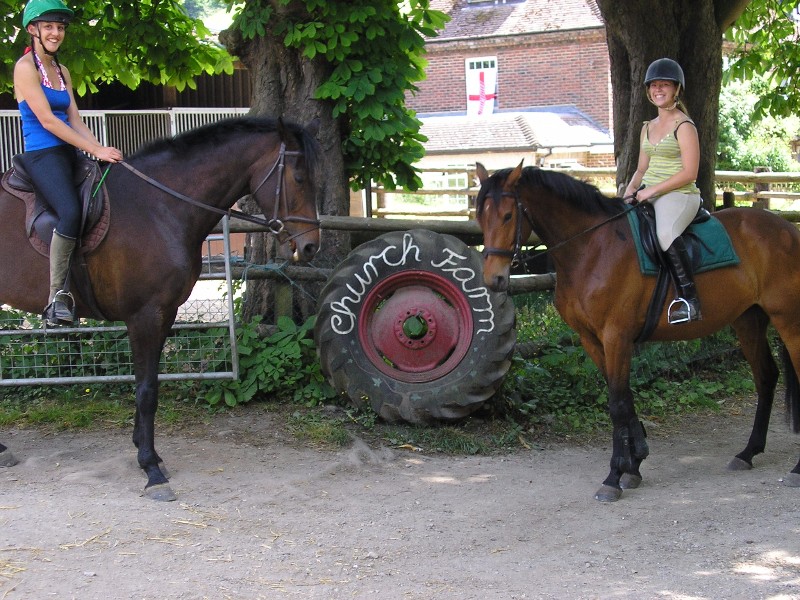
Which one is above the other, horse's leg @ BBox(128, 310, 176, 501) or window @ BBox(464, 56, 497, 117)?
window @ BBox(464, 56, 497, 117)

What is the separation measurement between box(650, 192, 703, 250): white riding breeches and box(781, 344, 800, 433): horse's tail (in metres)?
1.36

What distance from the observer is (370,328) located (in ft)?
23.4

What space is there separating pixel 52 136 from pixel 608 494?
416 centimetres

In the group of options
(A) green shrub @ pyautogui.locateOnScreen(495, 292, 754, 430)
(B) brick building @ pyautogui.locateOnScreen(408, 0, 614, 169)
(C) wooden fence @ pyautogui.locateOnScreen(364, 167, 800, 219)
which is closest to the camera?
(A) green shrub @ pyautogui.locateOnScreen(495, 292, 754, 430)

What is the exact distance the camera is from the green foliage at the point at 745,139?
27.2 meters

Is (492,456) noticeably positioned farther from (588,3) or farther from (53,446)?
(588,3)

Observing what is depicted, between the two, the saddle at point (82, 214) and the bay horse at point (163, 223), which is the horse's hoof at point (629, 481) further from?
the saddle at point (82, 214)

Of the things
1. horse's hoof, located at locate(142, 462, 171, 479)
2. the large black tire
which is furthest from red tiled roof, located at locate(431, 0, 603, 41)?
horse's hoof, located at locate(142, 462, 171, 479)

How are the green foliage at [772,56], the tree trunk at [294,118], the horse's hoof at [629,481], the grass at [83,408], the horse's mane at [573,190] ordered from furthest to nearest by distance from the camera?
the green foliage at [772,56]
the tree trunk at [294,118]
the grass at [83,408]
the horse's hoof at [629,481]
the horse's mane at [573,190]

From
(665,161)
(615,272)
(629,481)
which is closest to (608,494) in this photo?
(629,481)

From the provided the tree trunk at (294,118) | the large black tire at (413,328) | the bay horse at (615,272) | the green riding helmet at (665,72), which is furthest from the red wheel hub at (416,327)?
the green riding helmet at (665,72)

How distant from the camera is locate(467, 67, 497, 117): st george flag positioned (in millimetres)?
34750

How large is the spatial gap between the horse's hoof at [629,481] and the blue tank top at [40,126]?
4218 mm

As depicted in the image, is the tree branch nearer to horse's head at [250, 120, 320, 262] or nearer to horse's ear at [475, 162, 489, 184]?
horse's ear at [475, 162, 489, 184]
